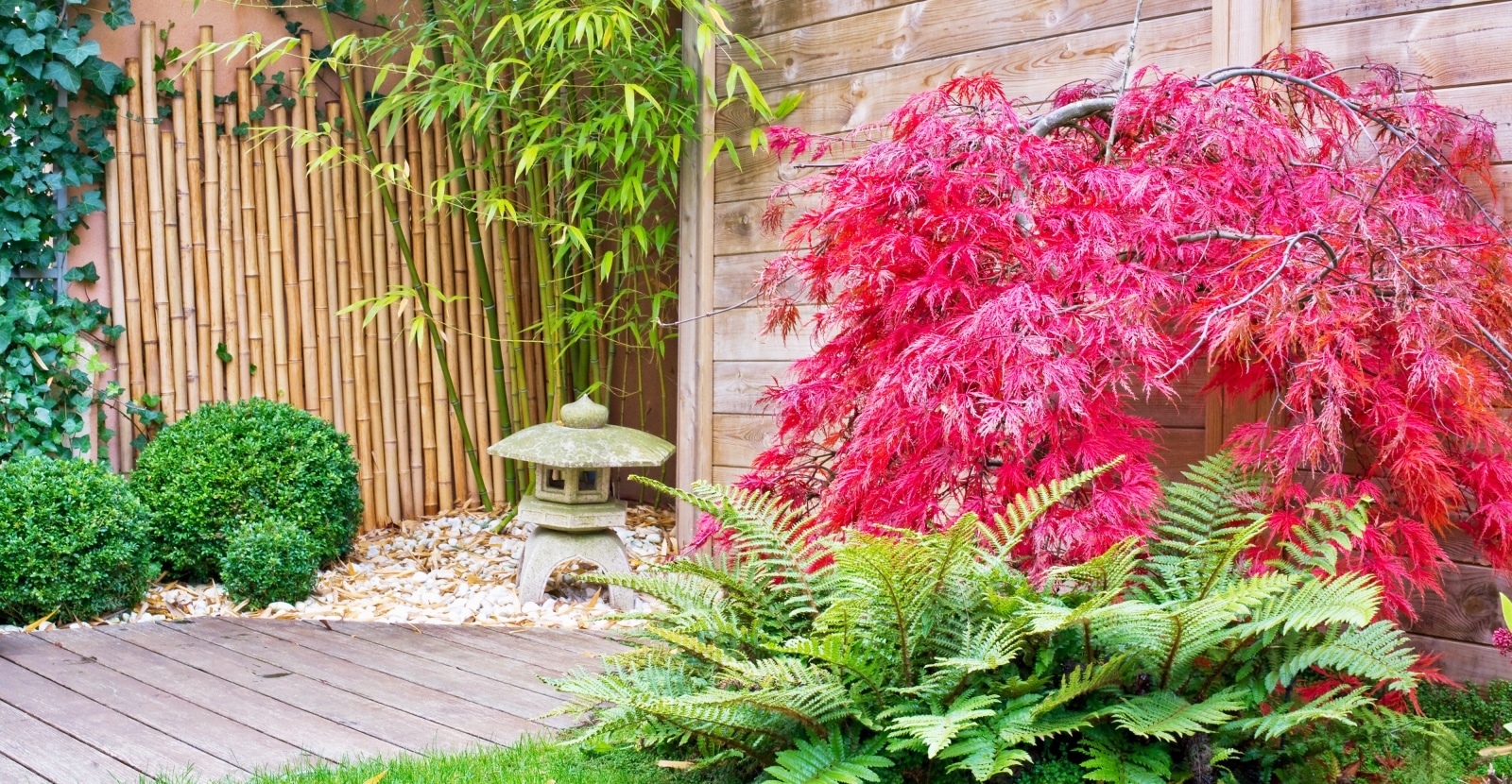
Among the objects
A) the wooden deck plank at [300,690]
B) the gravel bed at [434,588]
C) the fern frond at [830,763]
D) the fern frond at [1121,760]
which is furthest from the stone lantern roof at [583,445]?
the fern frond at [1121,760]

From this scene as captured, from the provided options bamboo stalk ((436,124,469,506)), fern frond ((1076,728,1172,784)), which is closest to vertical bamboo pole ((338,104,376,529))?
bamboo stalk ((436,124,469,506))

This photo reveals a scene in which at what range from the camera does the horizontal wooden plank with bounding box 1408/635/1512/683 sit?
2.41 m

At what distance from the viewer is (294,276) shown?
418 centimetres

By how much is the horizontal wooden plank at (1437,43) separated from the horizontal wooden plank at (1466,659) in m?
1.18

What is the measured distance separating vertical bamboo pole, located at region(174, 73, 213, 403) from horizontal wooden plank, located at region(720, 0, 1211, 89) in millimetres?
1829

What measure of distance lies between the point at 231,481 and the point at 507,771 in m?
1.99

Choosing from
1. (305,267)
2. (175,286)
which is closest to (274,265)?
(305,267)

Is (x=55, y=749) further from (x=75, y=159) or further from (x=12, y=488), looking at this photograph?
(x=75, y=159)

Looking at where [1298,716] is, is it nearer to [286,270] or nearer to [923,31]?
[923,31]

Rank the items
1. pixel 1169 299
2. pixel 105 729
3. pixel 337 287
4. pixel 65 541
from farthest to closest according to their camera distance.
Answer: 1. pixel 337 287
2. pixel 65 541
3. pixel 105 729
4. pixel 1169 299

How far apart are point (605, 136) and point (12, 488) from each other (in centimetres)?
201

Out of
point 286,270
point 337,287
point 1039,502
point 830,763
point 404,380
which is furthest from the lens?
point 404,380

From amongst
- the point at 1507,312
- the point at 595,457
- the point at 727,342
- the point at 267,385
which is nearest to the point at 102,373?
the point at 267,385

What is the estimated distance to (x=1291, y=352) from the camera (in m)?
1.98
